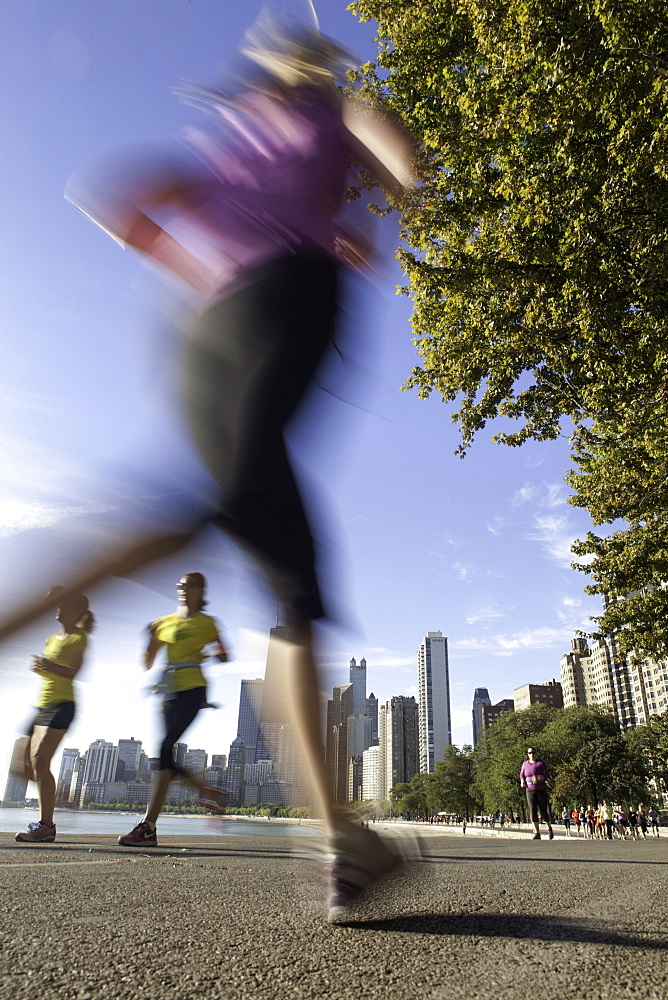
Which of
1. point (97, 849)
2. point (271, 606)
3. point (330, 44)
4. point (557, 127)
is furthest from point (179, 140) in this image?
point (557, 127)

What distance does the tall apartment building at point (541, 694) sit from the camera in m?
145

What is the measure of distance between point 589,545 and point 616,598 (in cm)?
127

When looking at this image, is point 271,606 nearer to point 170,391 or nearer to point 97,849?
point 170,391

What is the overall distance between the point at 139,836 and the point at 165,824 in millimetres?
181

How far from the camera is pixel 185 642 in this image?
225 cm

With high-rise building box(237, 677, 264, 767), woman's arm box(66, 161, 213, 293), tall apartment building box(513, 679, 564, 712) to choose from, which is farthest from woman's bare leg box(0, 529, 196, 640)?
tall apartment building box(513, 679, 564, 712)

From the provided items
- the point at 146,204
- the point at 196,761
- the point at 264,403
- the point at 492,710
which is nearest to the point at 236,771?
the point at 196,761

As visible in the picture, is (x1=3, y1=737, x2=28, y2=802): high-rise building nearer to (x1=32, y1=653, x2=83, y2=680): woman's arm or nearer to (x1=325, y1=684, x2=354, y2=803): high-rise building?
(x1=32, y1=653, x2=83, y2=680): woman's arm

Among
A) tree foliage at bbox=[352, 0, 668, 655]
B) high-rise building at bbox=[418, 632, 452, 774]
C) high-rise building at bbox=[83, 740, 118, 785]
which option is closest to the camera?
high-rise building at bbox=[83, 740, 118, 785]

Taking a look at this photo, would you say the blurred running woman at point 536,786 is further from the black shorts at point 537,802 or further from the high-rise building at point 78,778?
the high-rise building at point 78,778

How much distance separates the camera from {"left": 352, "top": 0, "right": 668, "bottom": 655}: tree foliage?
6.27 meters

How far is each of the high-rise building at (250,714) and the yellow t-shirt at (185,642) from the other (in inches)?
8.7

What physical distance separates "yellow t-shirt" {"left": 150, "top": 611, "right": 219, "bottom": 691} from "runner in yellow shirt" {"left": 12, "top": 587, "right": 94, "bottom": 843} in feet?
0.88

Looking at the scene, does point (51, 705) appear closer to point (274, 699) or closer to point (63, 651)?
point (63, 651)
